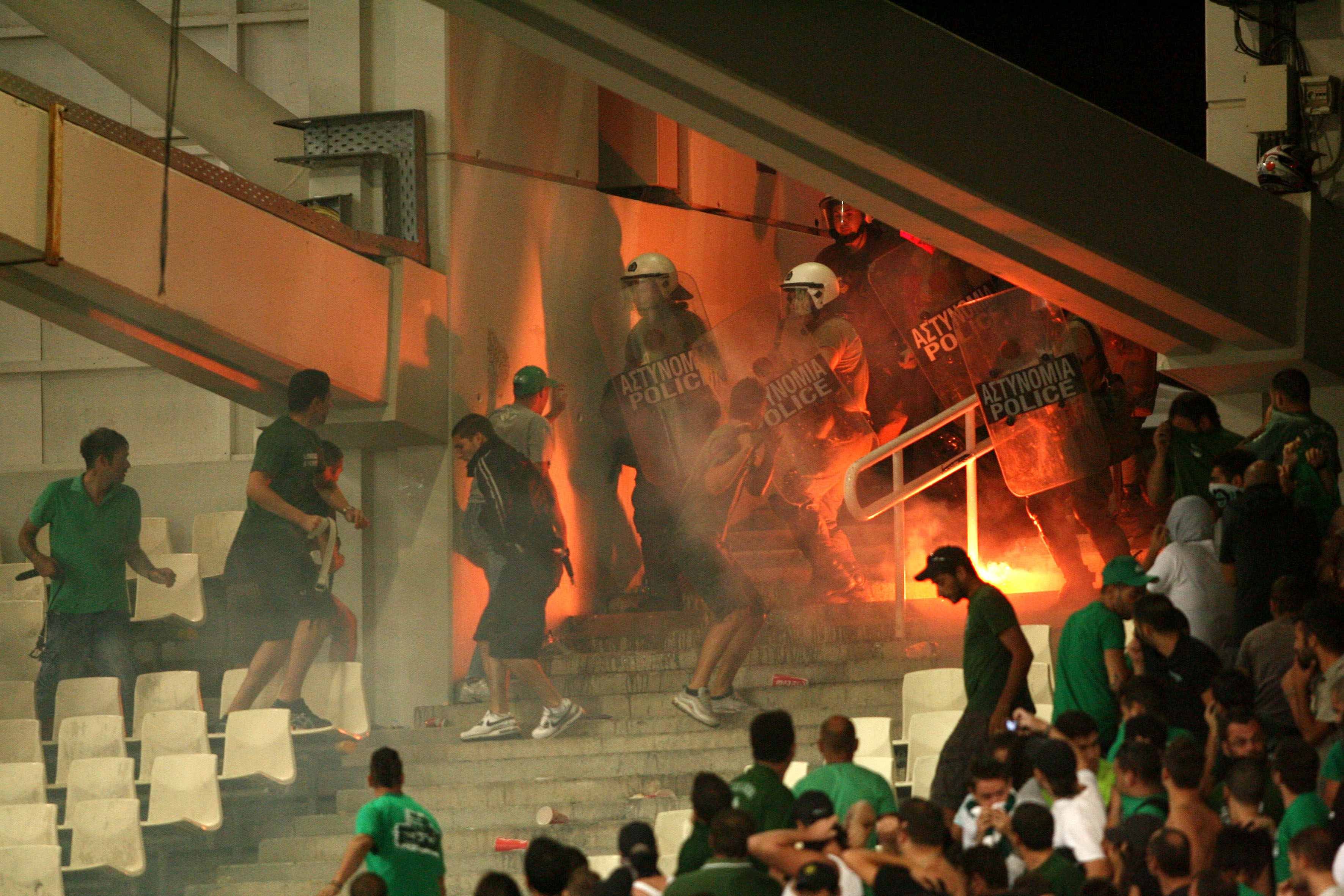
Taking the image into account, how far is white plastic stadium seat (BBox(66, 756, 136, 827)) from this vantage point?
27.6ft

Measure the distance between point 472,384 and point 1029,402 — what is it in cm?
340

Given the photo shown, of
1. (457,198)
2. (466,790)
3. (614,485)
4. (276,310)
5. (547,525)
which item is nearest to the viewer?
(466,790)

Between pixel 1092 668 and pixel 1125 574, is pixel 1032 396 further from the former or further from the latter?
pixel 1092 668

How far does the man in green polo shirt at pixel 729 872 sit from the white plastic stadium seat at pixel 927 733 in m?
3.18

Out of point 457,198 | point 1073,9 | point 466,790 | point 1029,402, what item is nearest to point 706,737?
point 466,790

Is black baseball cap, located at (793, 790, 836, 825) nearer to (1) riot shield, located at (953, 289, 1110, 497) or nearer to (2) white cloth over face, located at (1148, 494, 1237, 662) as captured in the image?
(2) white cloth over face, located at (1148, 494, 1237, 662)

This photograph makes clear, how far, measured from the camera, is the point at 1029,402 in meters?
9.40

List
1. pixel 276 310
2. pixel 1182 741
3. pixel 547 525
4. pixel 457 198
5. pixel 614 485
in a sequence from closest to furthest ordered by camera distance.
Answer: pixel 1182 741
pixel 547 525
pixel 276 310
pixel 457 198
pixel 614 485

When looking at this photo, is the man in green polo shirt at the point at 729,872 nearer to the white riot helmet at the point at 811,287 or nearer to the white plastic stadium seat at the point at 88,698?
the white plastic stadium seat at the point at 88,698

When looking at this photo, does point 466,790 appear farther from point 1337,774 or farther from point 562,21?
point 1337,774

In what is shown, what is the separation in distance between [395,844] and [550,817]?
194 cm

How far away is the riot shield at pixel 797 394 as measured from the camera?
1056 centimetres

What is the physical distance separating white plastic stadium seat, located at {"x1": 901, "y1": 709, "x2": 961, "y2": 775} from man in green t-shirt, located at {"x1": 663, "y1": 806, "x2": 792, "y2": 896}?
318cm

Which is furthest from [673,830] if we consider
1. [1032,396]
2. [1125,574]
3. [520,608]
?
[1032,396]
